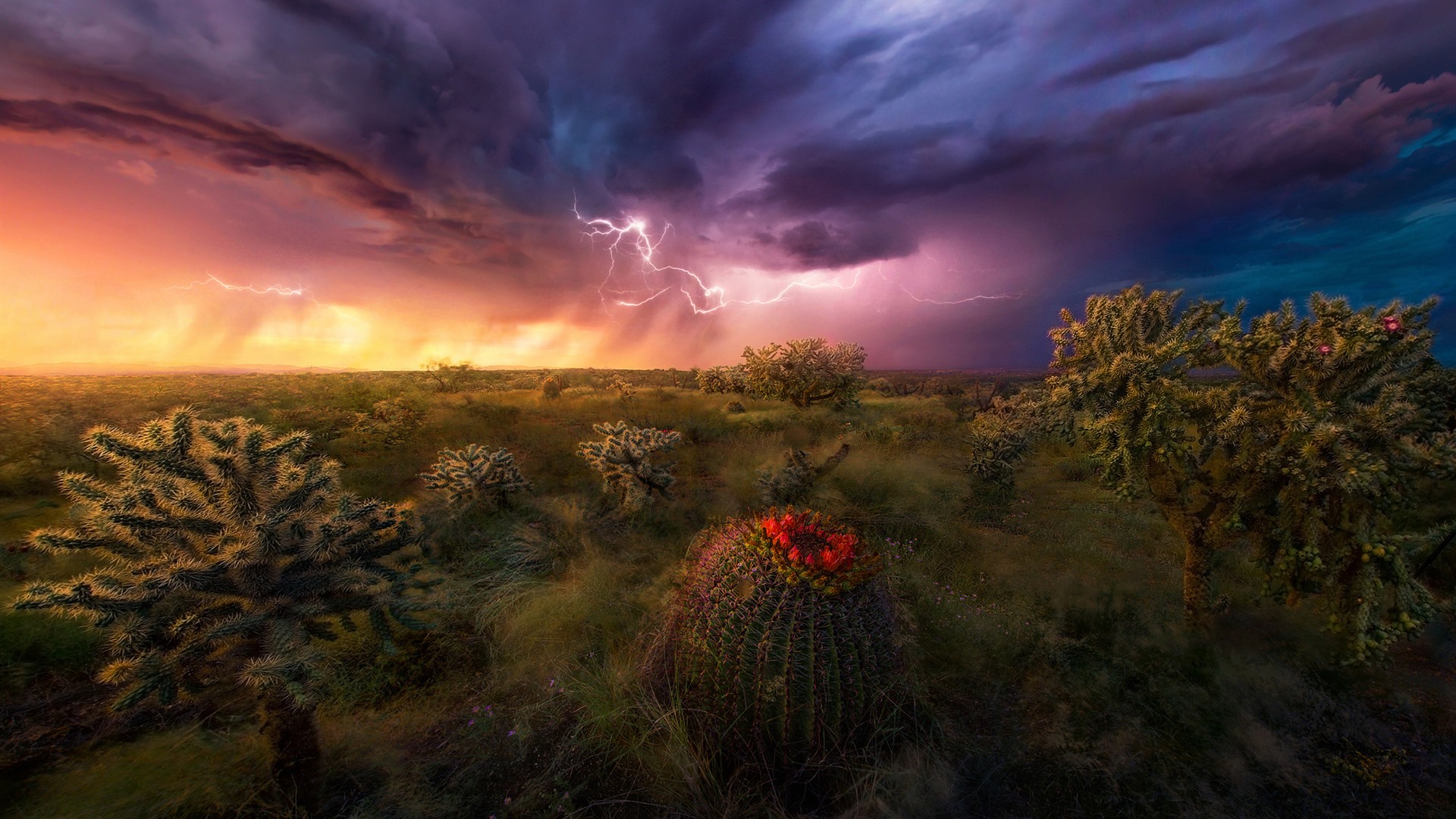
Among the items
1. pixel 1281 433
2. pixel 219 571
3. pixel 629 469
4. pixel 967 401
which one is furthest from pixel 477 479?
pixel 967 401

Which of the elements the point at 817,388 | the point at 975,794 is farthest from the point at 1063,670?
the point at 817,388

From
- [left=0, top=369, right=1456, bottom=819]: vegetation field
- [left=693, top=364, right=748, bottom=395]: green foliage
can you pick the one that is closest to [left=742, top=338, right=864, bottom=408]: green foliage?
[left=693, top=364, right=748, bottom=395]: green foliage

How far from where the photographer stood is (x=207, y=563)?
279 centimetres

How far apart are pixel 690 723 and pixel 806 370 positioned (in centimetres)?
1291

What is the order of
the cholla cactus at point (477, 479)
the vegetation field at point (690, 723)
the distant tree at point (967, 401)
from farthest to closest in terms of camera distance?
the distant tree at point (967, 401) < the cholla cactus at point (477, 479) < the vegetation field at point (690, 723)

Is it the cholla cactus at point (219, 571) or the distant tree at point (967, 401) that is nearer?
the cholla cactus at point (219, 571)

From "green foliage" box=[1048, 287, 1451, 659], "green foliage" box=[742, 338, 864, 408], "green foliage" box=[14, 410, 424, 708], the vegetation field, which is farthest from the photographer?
"green foliage" box=[742, 338, 864, 408]

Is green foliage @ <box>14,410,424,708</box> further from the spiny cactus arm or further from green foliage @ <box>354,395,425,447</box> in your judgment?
green foliage @ <box>354,395,425,447</box>

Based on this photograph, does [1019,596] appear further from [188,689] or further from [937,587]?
[188,689]

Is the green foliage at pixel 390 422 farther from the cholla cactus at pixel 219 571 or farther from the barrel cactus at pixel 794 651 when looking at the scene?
the barrel cactus at pixel 794 651

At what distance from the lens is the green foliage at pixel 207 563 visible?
2545 mm

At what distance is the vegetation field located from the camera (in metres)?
3.14

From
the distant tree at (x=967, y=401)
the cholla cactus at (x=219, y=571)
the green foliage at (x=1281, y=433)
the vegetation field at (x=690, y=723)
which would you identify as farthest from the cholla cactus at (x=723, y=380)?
the cholla cactus at (x=219, y=571)

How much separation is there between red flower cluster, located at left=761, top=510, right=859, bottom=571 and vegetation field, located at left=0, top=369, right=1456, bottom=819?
143cm
